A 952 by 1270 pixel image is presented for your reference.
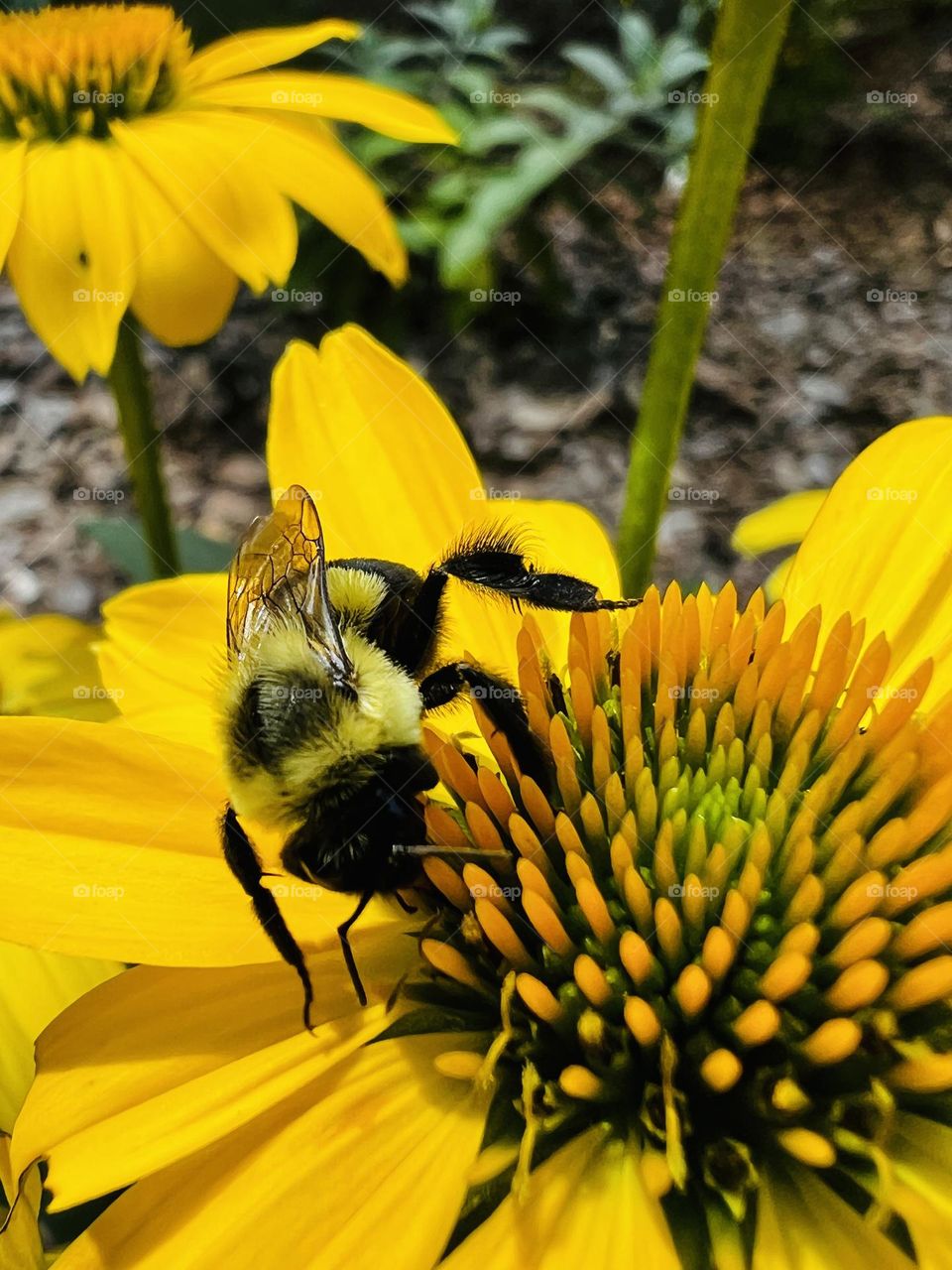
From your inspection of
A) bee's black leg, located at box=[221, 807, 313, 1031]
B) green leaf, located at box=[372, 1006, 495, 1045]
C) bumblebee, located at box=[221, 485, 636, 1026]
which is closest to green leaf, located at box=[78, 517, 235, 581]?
bumblebee, located at box=[221, 485, 636, 1026]

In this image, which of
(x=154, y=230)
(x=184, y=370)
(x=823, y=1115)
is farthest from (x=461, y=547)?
(x=184, y=370)

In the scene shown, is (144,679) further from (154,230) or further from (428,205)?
(428,205)

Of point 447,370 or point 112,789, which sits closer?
point 112,789

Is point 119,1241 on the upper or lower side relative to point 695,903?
lower

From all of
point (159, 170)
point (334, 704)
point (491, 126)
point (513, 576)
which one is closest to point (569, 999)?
point (334, 704)

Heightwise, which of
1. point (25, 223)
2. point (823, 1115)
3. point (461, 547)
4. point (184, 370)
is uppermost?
point (25, 223)

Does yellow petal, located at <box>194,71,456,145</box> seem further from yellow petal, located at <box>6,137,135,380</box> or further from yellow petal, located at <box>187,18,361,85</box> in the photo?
yellow petal, located at <box>6,137,135,380</box>
